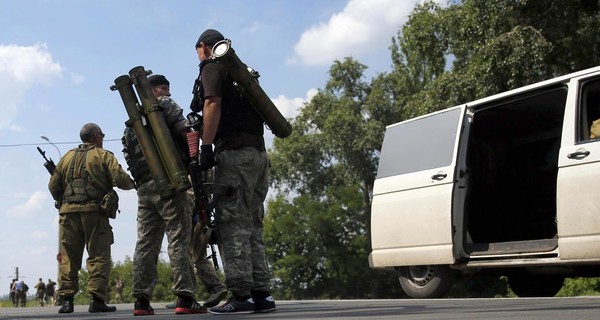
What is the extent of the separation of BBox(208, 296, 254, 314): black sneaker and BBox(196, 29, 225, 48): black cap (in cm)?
170

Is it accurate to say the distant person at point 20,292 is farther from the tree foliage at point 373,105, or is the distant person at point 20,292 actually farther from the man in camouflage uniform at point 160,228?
the man in camouflage uniform at point 160,228

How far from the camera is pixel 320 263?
217 feet

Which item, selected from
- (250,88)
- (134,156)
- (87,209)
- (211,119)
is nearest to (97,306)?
(87,209)

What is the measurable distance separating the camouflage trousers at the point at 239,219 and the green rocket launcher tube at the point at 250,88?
23cm

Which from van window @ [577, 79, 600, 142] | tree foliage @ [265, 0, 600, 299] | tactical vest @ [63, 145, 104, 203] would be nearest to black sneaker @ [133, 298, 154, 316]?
tactical vest @ [63, 145, 104, 203]

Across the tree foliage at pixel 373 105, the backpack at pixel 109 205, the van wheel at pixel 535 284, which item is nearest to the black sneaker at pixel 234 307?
the backpack at pixel 109 205

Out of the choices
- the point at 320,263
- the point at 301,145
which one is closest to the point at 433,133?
the point at 301,145

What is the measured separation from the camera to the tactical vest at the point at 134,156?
730 centimetres

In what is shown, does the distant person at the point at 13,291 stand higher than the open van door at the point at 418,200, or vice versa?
the distant person at the point at 13,291

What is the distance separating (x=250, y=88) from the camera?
6379 millimetres

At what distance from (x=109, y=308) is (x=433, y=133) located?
359cm

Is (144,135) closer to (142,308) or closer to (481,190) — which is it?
(142,308)

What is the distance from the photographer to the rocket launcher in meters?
6.94

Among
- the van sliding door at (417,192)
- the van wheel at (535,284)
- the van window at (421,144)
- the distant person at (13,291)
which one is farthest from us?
the distant person at (13,291)
